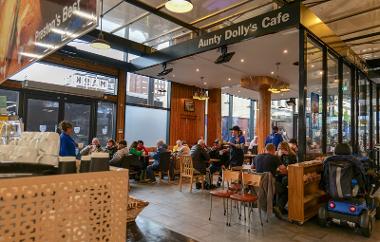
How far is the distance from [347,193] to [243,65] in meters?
5.10

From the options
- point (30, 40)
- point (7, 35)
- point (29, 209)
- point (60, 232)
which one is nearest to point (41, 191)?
point (29, 209)

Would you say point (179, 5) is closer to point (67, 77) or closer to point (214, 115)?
point (67, 77)

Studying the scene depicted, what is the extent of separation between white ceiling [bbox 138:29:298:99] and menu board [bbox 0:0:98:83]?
15.2 ft

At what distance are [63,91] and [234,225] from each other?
6356mm

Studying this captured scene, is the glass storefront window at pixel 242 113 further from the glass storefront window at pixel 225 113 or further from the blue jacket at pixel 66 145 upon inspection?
the blue jacket at pixel 66 145

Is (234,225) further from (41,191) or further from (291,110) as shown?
(291,110)

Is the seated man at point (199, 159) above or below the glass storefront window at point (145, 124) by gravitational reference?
below

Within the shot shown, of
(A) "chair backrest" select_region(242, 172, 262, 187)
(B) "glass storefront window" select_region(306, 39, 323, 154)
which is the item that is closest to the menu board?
(A) "chair backrest" select_region(242, 172, 262, 187)

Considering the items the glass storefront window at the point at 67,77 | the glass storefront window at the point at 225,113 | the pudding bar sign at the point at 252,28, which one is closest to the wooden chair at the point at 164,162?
the pudding bar sign at the point at 252,28

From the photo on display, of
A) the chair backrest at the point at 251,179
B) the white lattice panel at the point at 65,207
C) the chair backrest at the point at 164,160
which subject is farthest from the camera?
the chair backrest at the point at 164,160

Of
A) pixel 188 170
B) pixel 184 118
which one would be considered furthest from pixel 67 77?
pixel 184 118

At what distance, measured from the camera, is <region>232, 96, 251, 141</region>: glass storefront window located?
575 inches

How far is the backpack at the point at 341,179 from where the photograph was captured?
3.94 meters

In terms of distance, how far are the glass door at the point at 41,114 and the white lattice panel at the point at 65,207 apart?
7.35 metres
